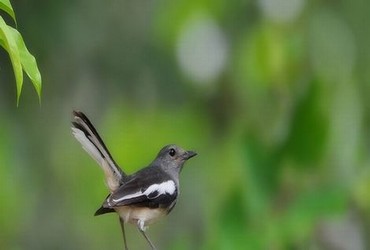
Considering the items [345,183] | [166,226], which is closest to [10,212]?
[166,226]

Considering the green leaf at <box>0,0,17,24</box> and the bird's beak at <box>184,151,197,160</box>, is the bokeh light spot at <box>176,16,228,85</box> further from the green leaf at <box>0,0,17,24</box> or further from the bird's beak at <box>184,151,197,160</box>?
the green leaf at <box>0,0,17,24</box>

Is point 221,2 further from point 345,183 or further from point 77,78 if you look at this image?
point 345,183

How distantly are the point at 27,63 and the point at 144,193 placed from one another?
43cm

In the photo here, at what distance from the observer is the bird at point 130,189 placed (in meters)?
2.68

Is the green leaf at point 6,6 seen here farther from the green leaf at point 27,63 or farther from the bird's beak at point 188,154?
the bird's beak at point 188,154

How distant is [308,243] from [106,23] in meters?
2.57

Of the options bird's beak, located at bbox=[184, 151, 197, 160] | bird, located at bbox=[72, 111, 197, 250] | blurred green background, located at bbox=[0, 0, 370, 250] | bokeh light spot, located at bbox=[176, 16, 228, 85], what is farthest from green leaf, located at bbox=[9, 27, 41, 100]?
Answer: bokeh light spot, located at bbox=[176, 16, 228, 85]

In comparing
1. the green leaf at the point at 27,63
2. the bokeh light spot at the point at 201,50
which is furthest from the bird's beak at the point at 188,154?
the bokeh light spot at the point at 201,50

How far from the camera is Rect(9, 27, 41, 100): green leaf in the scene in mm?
2461

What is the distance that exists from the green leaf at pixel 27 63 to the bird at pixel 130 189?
0.16 m

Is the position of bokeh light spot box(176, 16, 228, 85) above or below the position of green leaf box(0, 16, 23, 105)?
below

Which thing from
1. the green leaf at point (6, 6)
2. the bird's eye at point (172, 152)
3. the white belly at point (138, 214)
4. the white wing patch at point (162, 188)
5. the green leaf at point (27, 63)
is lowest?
the white belly at point (138, 214)

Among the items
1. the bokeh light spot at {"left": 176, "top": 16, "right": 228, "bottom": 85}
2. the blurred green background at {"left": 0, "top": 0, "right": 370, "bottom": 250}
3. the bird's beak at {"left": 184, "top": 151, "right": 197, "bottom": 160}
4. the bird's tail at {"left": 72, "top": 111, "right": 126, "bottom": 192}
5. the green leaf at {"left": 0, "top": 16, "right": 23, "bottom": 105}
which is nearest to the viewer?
the green leaf at {"left": 0, "top": 16, "right": 23, "bottom": 105}

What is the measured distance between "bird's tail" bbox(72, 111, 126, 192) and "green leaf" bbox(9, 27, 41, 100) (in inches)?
6.3
